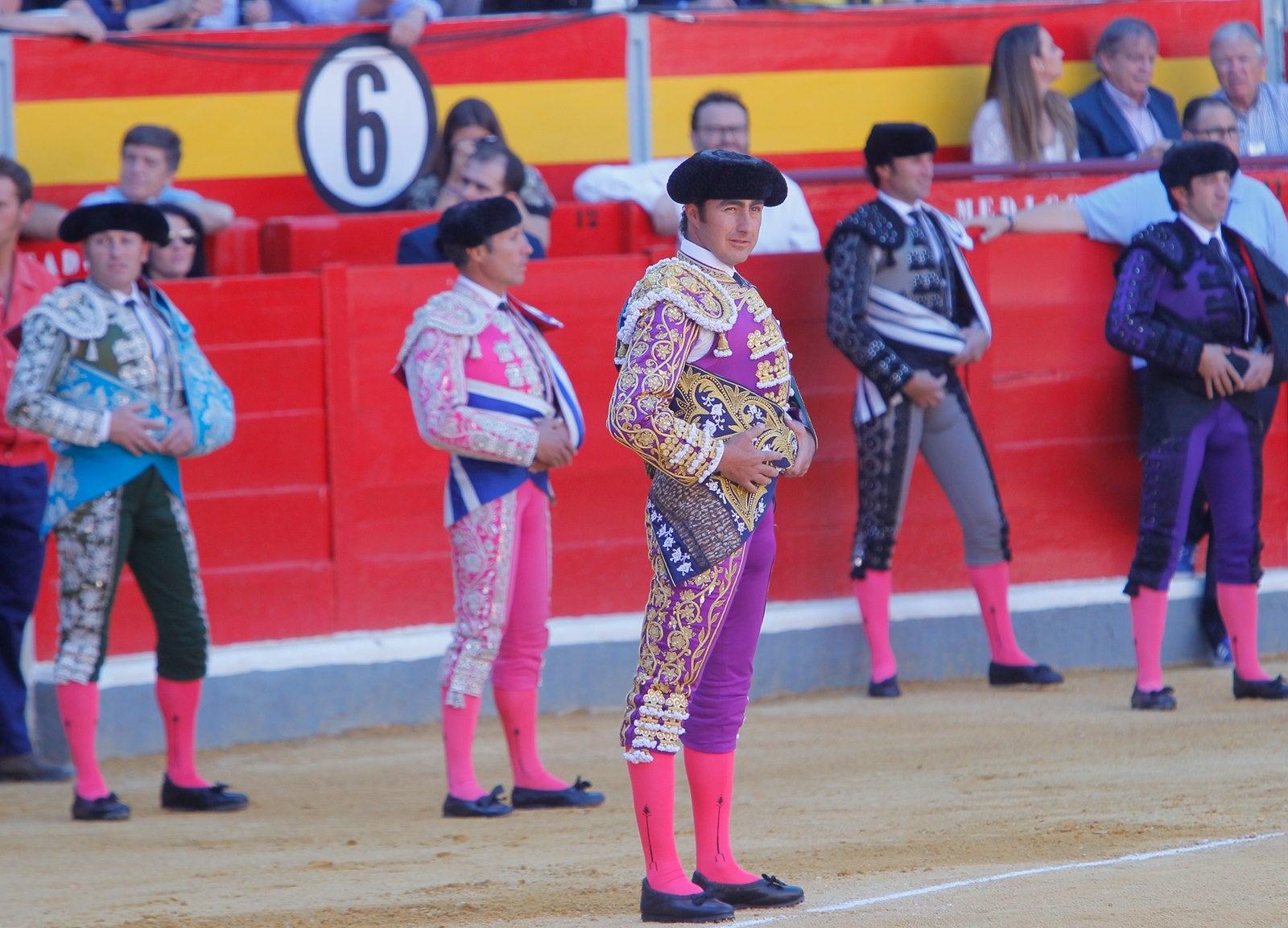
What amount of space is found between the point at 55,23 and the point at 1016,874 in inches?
195

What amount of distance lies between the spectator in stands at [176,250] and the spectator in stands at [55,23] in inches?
46.9

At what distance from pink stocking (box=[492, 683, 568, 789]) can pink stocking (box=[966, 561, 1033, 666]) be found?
2.03 metres

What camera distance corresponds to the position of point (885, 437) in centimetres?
647

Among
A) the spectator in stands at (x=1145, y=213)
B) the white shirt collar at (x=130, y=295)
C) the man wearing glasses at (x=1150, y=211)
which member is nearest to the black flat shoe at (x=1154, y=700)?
the spectator in stands at (x=1145, y=213)

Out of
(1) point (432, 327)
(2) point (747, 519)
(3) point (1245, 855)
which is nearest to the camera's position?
(2) point (747, 519)

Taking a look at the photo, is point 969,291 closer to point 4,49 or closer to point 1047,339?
point 1047,339

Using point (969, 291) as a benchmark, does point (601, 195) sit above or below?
above

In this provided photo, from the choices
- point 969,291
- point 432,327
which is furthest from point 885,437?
point 432,327

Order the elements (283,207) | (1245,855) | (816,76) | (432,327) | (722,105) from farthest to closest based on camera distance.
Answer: (816,76) → (283,207) → (722,105) → (432,327) → (1245,855)

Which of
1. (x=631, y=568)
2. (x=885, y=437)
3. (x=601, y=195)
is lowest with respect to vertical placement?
(x=631, y=568)

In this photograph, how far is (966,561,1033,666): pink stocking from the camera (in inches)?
260

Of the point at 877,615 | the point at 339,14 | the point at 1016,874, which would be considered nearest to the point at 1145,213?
A: the point at 877,615

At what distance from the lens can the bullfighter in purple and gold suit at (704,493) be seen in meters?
3.70

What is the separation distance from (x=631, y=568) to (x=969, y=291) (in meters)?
1.52
